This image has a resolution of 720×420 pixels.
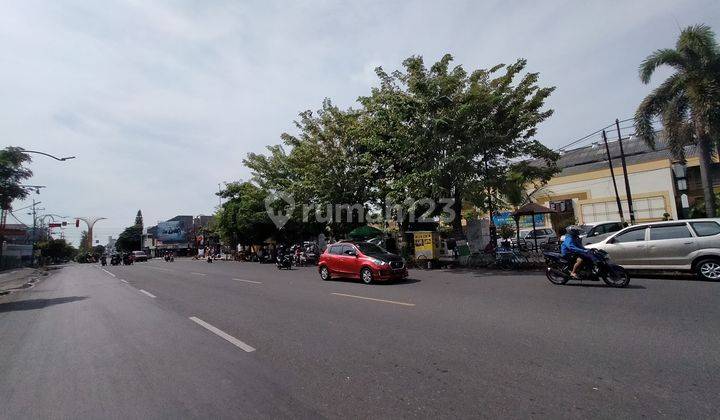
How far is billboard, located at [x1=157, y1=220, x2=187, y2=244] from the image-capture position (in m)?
84.3

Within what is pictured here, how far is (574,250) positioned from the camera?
35.5 ft

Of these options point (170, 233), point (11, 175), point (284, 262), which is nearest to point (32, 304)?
point (11, 175)

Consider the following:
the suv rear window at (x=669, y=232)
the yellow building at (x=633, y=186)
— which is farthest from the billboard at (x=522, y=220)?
the suv rear window at (x=669, y=232)

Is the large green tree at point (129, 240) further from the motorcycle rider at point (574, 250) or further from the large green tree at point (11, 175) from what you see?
the motorcycle rider at point (574, 250)

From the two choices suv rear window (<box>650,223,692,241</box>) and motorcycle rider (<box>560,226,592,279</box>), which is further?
suv rear window (<box>650,223,692,241</box>)

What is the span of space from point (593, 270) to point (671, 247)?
2409 millimetres

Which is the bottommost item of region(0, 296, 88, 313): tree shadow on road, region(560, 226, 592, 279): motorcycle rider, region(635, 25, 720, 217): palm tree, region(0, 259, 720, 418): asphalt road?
region(0, 259, 720, 418): asphalt road

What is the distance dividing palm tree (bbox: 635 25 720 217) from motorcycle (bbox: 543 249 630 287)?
11.7 meters

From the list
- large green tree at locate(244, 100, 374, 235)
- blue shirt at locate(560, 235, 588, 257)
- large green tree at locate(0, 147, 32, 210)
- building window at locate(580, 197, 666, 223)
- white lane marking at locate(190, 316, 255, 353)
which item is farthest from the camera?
building window at locate(580, 197, 666, 223)

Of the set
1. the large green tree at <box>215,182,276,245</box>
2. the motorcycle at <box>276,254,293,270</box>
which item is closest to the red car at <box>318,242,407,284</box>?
the motorcycle at <box>276,254,293,270</box>

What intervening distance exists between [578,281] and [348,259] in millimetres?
7500

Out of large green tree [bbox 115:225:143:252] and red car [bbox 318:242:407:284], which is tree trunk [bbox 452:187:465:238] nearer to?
red car [bbox 318:242:407:284]

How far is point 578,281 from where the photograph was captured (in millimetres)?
11680

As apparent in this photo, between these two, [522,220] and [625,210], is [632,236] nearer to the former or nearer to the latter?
[625,210]
